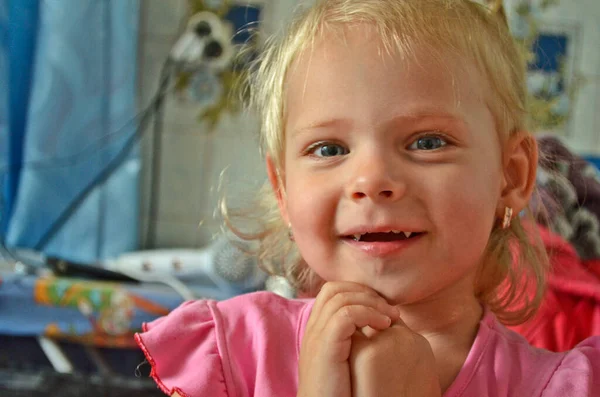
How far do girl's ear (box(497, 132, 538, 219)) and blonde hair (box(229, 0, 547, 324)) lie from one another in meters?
0.02

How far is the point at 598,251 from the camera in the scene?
1160mm

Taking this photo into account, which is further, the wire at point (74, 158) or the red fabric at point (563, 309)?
the wire at point (74, 158)

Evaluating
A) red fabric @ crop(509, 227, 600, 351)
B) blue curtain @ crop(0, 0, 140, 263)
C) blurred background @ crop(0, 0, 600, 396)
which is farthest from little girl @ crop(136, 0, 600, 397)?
blue curtain @ crop(0, 0, 140, 263)

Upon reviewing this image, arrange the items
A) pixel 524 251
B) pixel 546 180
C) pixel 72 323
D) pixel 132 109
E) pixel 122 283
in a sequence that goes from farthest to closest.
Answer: pixel 132 109, pixel 122 283, pixel 72 323, pixel 546 180, pixel 524 251

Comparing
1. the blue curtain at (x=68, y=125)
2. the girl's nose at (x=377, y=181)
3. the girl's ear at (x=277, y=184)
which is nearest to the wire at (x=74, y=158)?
the blue curtain at (x=68, y=125)

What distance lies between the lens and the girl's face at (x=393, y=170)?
593mm

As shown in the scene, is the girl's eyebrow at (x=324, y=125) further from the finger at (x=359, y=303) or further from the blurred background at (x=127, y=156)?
the blurred background at (x=127, y=156)

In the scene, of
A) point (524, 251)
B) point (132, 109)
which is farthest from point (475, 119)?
point (132, 109)

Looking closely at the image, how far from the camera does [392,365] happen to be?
1.90 ft

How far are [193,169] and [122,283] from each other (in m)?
0.66

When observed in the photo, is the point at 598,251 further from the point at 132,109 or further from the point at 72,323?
the point at 132,109

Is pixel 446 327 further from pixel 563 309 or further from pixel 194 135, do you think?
pixel 194 135

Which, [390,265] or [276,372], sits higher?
[390,265]

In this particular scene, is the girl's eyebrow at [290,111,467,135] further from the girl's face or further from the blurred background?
the blurred background
